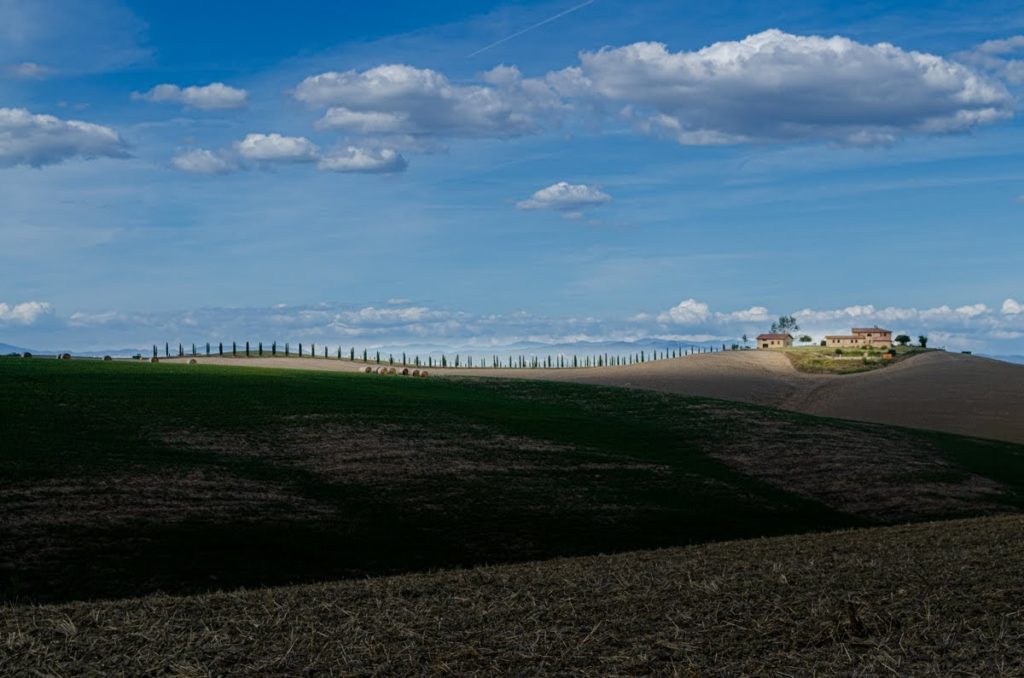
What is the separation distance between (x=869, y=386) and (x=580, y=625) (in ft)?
204

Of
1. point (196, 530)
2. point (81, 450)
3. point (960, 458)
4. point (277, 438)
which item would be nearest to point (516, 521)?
point (196, 530)

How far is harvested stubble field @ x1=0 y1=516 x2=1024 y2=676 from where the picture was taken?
9.06 metres

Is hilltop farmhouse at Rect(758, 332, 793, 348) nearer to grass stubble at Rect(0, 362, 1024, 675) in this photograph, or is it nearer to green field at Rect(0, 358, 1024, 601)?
grass stubble at Rect(0, 362, 1024, 675)

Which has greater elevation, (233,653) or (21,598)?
(233,653)

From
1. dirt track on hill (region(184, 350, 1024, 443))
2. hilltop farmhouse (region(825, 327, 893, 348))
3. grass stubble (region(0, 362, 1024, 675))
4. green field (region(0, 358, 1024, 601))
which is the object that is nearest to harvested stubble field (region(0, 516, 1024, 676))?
grass stubble (region(0, 362, 1024, 675))

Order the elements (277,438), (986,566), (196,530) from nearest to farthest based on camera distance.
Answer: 1. (986,566)
2. (196,530)
3. (277,438)

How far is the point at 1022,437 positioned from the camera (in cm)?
4953

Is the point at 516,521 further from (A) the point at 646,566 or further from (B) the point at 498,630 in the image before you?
(B) the point at 498,630

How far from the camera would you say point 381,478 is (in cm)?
2734

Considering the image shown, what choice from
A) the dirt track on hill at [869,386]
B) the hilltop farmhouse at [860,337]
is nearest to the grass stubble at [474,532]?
the dirt track on hill at [869,386]

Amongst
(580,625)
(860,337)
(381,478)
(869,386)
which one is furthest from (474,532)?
(860,337)

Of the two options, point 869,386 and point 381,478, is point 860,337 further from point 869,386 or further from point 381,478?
point 381,478

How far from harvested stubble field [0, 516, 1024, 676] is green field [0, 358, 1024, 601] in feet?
25.3

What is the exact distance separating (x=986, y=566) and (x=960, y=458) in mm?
28340
